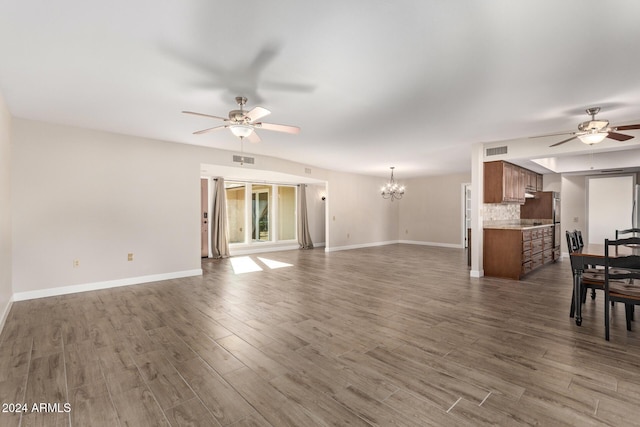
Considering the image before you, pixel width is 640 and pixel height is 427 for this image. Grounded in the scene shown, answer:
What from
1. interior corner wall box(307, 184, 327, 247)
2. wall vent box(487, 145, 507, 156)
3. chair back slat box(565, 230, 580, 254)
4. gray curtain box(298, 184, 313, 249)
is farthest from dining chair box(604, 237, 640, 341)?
interior corner wall box(307, 184, 327, 247)

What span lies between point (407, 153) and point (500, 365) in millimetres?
4939

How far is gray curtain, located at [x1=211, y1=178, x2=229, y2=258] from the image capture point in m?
8.16

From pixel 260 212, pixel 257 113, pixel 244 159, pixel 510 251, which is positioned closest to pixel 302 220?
pixel 260 212

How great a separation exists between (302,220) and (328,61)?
7730 mm

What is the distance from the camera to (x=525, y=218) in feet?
25.5

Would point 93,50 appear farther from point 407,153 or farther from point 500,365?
point 407,153

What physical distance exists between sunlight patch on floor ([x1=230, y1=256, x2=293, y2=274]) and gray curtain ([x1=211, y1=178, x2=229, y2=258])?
44cm

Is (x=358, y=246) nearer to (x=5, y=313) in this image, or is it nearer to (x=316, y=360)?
(x=316, y=360)

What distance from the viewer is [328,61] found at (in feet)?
8.50

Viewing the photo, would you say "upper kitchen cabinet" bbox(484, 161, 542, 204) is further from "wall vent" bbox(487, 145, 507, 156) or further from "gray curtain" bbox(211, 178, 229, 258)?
"gray curtain" bbox(211, 178, 229, 258)

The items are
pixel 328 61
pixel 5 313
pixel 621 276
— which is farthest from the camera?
pixel 5 313

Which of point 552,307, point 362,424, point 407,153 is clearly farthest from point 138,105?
point 552,307

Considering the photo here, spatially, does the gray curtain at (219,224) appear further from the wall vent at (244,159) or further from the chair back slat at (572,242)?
the chair back slat at (572,242)

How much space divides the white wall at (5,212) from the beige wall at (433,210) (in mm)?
10704
